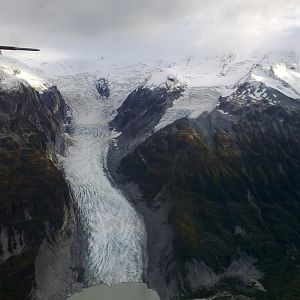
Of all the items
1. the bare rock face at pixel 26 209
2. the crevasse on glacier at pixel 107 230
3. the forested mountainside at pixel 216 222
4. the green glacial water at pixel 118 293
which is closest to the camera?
the bare rock face at pixel 26 209

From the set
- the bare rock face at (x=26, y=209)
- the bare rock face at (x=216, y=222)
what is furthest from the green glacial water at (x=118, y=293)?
the bare rock face at (x=26, y=209)

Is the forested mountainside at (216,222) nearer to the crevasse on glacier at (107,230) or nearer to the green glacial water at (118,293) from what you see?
the green glacial water at (118,293)

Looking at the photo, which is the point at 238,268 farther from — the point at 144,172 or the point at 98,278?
the point at 144,172

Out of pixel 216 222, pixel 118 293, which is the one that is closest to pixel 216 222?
pixel 216 222

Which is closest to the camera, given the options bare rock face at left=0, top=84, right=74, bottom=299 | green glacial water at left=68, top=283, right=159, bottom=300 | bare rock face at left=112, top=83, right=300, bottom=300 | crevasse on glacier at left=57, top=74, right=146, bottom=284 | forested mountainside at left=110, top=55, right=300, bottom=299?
bare rock face at left=0, top=84, right=74, bottom=299

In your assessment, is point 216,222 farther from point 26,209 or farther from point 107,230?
point 26,209

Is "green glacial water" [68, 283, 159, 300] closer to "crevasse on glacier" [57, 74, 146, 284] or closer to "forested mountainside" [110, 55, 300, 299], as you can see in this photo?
"crevasse on glacier" [57, 74, 146, 284]

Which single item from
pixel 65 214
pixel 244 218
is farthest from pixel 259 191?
pixel 65 214

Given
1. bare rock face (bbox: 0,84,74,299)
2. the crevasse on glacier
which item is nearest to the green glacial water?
the crevasse on glacier
